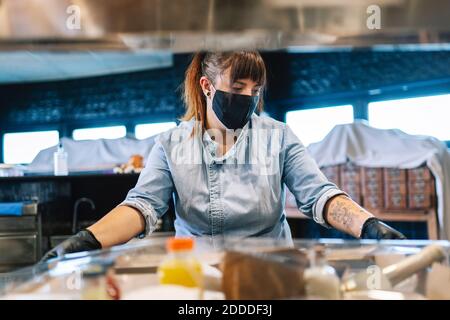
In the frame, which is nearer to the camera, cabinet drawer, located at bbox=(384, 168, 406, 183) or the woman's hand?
the woman's hand

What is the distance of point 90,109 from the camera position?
11.9ft

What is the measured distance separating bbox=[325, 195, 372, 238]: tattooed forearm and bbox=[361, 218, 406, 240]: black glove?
19mm

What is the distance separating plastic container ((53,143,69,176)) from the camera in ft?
7.66

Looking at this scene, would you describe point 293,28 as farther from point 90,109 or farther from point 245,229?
point 90,109

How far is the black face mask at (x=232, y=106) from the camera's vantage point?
0.91 metres

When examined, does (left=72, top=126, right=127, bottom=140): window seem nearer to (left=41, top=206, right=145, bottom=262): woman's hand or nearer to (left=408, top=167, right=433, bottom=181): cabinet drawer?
(left=408, top=167, right=433, bottom=181): cabinet drawer

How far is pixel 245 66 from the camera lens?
912 mm

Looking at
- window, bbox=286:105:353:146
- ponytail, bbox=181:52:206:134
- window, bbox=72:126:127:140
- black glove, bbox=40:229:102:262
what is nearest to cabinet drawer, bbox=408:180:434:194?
window, bbox=286:105:353:146

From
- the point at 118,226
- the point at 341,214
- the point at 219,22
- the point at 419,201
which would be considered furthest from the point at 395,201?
the point at 219,22

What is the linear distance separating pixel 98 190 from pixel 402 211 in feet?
5.57

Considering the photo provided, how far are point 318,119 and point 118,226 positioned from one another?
83.3 inches

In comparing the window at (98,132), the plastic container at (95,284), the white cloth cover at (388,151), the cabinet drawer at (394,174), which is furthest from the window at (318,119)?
the plastic container at (95,284)

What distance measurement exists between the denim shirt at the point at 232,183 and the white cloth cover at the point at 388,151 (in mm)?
1409

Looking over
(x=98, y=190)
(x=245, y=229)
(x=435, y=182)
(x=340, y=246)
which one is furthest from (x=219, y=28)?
(x=98, y=190)
